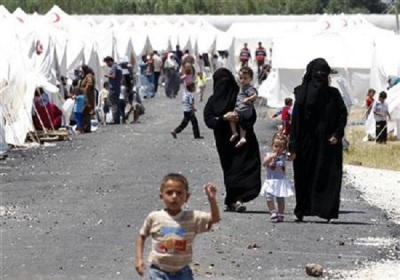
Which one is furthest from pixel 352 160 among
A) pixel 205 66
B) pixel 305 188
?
pixel 205 66

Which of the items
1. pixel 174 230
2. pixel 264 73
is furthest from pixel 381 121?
pixel 174 230

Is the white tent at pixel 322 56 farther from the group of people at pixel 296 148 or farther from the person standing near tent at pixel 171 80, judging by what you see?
the group of people at pixel 296 148

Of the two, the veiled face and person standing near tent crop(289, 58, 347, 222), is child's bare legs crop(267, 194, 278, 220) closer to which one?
person standing near tent crop(289, 58, 347, 222)

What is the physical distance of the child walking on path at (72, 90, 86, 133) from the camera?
29516mm

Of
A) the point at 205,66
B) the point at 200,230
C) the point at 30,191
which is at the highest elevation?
the point at 200,230

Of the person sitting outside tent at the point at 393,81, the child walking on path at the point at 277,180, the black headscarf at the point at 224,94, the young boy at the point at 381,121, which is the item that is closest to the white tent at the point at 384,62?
the person sitting outside tent at the point at 393,81

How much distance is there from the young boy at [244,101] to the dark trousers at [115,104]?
16.7 meters

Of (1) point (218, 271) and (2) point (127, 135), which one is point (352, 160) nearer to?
(2) point (127, 135)

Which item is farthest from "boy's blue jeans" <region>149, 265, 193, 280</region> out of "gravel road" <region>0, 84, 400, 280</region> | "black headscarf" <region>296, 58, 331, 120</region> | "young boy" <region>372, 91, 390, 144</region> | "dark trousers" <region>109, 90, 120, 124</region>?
"dark trousers" <region>109, 90, 120, 124</region>

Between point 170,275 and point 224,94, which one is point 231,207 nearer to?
point 224,94

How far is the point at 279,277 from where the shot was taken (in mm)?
11031

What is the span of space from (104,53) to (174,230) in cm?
3690

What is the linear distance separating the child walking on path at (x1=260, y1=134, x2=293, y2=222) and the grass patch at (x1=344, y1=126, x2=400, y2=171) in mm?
8891

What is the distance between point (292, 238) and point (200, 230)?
5510 millimetres
